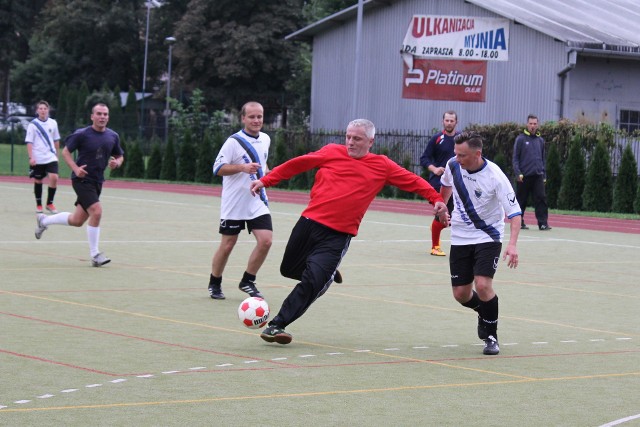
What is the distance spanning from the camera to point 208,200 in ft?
100

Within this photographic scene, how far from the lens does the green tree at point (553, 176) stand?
3147 centimetres

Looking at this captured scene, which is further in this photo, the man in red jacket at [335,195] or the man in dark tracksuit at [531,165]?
the man in dark tracksuit at [531,165]

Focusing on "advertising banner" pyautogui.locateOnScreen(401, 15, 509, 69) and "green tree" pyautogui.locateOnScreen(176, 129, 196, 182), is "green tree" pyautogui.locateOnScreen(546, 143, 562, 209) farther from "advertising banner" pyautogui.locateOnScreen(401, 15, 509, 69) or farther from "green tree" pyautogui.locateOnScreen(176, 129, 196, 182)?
"green tree" pyautogui.locateOnScreen(176, 129, 196, 182)

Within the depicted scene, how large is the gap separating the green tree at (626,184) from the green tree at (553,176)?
1.66 meters

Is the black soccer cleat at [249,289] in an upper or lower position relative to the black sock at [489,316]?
lower

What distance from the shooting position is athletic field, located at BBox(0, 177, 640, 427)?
741 centimetres

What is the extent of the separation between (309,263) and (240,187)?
278 centimetres

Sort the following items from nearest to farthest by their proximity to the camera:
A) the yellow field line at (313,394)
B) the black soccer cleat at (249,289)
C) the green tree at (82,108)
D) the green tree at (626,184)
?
the yellow field line at (313,394) → the black soccer cleat at (249,289) → the green tree at (626,184) → the green tree at (82,108)

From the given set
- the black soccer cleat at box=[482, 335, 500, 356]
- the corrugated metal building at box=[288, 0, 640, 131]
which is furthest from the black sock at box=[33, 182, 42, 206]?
the corrugated metal building at box=[288, 0, 640, 131]

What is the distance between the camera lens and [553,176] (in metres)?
31.5

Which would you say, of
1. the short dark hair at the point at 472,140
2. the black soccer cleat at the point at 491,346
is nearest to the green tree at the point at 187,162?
the short dark hair at the point at 472,140

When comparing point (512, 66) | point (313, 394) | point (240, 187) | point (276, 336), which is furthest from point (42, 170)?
point (512, 66)

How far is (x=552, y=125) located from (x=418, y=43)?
10346mm

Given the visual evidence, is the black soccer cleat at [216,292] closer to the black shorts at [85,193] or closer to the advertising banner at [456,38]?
the black shorts at [85,193]
